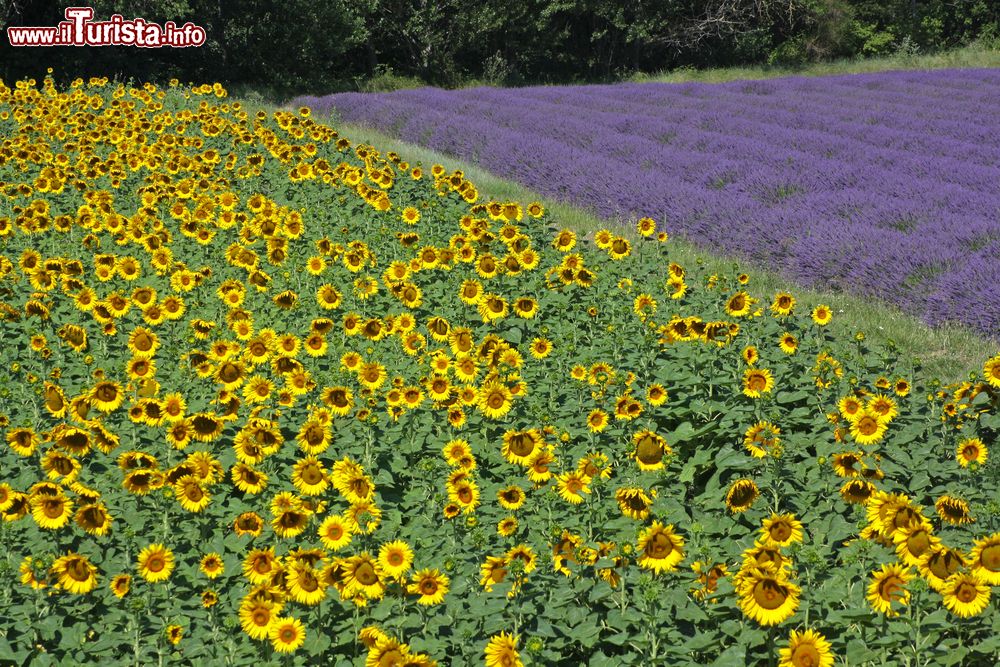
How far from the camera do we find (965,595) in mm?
2752

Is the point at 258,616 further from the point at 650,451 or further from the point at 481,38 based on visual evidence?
the point at 481,38

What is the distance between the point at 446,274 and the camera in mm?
6906

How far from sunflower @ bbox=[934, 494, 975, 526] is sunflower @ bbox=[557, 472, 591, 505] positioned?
1201 mm

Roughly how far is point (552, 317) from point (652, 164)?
6.39 metres

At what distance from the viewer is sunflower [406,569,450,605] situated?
10.1ft

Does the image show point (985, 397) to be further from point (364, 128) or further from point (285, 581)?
point (364, 128)

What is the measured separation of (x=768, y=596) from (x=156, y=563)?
200 centimetres

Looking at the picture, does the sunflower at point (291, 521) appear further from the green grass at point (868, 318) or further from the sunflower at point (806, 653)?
the green grass at point (868, 318)

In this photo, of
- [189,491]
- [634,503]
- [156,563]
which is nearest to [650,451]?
[634,503]

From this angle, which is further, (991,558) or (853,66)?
(853,66)

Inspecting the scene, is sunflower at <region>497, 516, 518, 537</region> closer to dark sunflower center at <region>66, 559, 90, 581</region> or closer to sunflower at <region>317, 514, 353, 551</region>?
sunflower at <region>317, 514, 353, 551</region>

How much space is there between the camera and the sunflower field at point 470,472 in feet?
10.1

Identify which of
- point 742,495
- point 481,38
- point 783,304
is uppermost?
point 481,38

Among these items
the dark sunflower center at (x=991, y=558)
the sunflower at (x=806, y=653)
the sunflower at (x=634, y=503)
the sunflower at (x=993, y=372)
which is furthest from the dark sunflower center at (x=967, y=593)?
the sunflower at (x=993, y=372)
